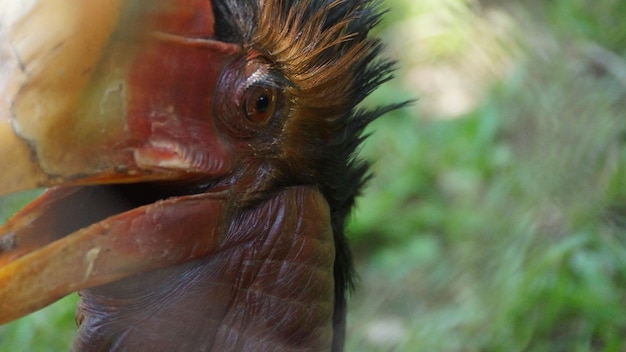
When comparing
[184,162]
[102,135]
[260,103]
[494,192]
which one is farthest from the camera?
[494,192]

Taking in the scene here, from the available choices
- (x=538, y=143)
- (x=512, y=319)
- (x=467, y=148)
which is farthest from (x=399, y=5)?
(x=512, y=319)

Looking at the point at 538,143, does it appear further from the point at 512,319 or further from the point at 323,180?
the point at 323,180

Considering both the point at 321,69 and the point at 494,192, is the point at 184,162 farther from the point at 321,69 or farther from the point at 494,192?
the point at 494,192

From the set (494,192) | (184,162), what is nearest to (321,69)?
(184,162)

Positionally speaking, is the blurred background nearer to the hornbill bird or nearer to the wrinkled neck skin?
the hornbill bird

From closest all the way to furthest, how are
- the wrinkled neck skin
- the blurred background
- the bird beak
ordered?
the bird beak → the wrinkled neck skin → the blurred background

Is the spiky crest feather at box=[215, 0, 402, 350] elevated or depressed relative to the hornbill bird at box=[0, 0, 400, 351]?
elevated

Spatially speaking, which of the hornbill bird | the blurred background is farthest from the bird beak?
the blurred background
